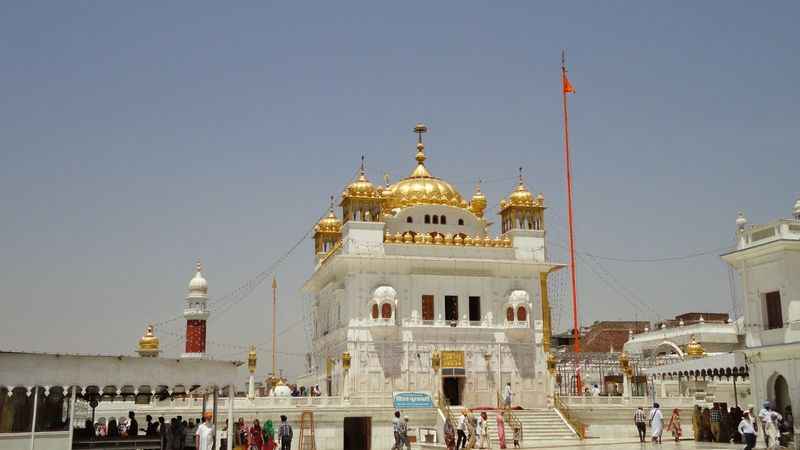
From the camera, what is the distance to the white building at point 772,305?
1060 inches

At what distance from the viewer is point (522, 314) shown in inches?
1462

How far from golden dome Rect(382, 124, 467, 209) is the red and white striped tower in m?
13.3

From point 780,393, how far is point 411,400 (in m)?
13.0

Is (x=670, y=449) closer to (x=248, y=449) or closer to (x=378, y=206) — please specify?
(x=248, y=449)

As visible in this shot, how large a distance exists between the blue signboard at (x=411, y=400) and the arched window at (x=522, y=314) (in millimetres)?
6001

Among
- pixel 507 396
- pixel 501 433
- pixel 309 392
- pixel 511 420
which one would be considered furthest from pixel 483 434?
pixel 309 392

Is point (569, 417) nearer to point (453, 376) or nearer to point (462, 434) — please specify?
point (453, 376)

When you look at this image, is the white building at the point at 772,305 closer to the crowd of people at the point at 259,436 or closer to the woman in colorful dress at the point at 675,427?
the woman in colorful dress at the point at 675,427

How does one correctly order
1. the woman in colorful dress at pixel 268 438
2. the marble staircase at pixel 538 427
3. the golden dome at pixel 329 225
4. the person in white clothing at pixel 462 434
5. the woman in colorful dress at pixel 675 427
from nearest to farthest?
the person in white clothing at pixel 462 434 → the woman in colorful dress at pixel 268 438 → the woman in colorful dress at pixel 675 427 → the marble staircase at pixel 538 427 → the golden dome at pixel 329 225

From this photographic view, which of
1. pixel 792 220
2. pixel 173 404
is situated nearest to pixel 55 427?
pixel 173 404

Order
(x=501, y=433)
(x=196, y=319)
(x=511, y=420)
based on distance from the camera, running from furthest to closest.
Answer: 1. (x=196, y=319)
2. (x=511, y=420)
3. (x=501, y=433)

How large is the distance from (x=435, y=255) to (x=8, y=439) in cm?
2167

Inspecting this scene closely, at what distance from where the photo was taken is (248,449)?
26203mm

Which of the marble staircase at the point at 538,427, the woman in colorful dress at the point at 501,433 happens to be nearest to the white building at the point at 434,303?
the marble staircase at the point at 538,427
